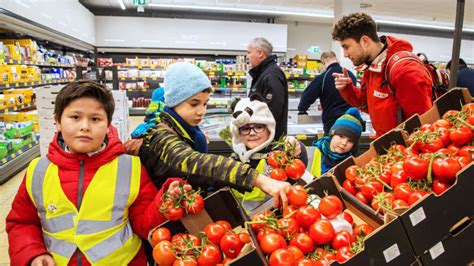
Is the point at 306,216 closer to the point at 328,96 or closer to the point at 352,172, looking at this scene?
the point at 352,172

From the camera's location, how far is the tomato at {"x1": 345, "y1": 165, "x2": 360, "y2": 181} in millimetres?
1401

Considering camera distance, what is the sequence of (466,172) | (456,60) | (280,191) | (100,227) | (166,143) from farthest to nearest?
1. (456,60)
2. (166,143)
3. (100,227)
4. (280,191)
5. (466,172)

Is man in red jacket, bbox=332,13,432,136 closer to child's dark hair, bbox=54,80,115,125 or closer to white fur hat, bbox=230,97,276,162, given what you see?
white fur hat, bbox=230,97,276,162

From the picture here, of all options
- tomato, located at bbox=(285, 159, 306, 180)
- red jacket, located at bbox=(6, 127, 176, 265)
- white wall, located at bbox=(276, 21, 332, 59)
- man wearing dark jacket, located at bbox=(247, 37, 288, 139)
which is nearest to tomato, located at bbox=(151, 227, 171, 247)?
red jacket, located at bbox=(6, 127, 176, 265)

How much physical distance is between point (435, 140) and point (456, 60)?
3.10 feet

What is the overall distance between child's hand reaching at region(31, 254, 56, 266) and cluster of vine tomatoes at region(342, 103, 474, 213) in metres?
1.13

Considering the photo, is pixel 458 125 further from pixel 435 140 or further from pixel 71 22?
pixel 71 22

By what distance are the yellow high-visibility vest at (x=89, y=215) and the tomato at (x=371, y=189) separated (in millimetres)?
878

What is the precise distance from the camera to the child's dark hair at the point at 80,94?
1320 millimetres

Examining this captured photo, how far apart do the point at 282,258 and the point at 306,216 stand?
0.68 ft

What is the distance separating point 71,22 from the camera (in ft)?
27.4

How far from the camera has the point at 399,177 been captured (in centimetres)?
126

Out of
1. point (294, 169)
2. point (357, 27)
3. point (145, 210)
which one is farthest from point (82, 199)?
point (357, 27)

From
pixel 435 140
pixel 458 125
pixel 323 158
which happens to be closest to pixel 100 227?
pixel 435 140
